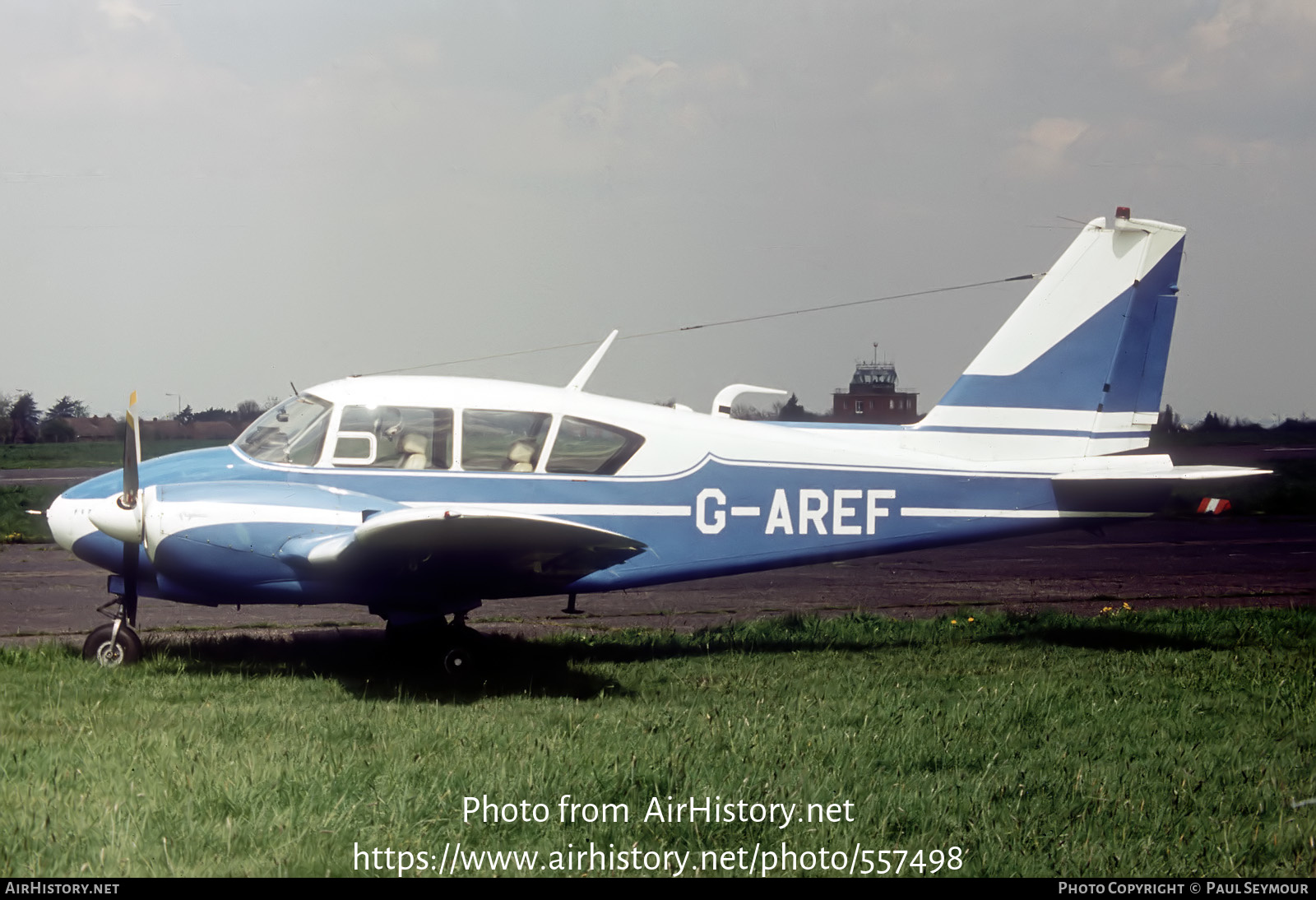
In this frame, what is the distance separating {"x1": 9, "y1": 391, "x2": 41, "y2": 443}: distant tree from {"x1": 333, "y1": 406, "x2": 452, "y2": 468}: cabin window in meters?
25.7

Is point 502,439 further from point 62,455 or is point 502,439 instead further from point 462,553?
point 62,455

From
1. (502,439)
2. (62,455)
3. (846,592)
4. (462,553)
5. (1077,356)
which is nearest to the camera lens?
(462,553)

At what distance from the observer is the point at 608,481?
8.30 metres

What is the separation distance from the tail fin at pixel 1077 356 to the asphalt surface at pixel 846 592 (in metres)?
2.75

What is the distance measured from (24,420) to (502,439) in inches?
1230

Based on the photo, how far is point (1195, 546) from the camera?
17.8m

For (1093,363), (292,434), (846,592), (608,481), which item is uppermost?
(1093,363)

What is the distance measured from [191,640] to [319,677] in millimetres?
2058

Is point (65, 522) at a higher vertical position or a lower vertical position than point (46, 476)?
higher

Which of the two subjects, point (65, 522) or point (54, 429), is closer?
point (65, 522)

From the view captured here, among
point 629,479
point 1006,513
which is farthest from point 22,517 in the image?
point 1006,513

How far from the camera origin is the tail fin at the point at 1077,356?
9133 millimetres

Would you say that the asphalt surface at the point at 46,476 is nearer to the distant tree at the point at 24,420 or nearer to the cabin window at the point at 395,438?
the distant tree at the point at 24,420
